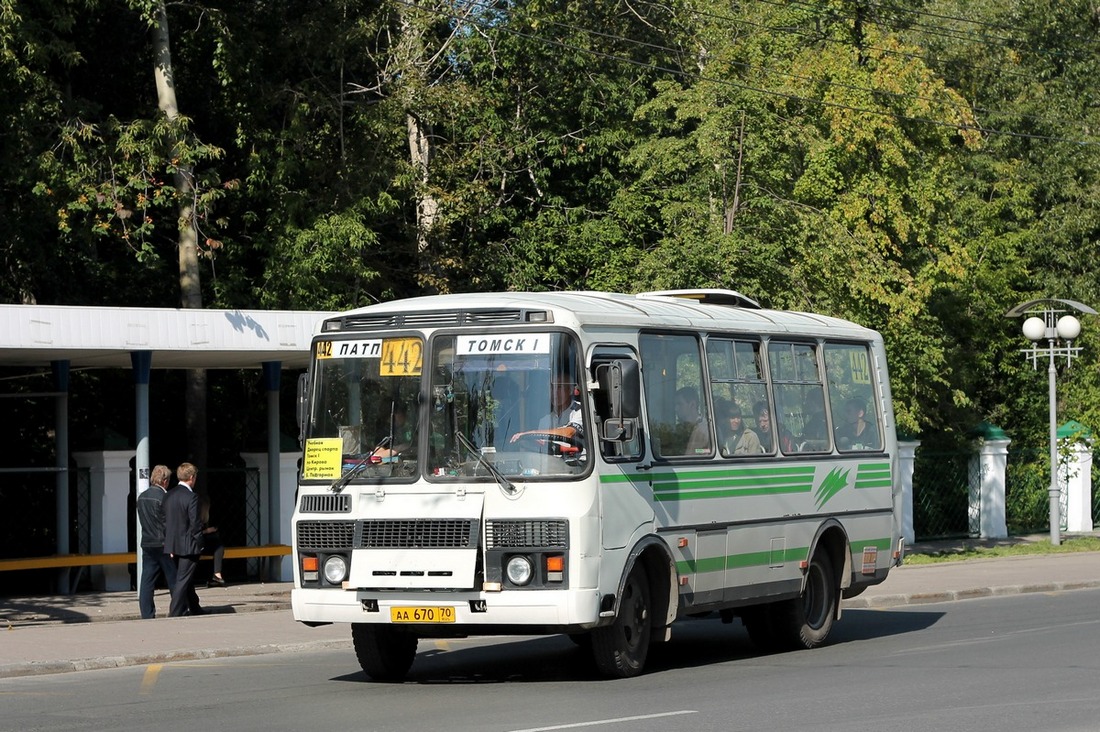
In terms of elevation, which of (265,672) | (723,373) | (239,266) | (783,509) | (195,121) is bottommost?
(265,672)

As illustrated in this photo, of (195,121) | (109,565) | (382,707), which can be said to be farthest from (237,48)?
(382,707)

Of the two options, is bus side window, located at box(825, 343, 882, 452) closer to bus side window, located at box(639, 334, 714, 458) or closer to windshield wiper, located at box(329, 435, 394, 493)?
bus side window, located at box(639, 334, 714, 458)

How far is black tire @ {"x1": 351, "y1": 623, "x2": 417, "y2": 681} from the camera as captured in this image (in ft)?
43.0

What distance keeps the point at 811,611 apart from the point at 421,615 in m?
5.17

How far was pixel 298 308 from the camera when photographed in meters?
26.7

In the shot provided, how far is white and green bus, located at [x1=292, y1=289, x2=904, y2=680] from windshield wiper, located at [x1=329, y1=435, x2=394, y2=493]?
2cm

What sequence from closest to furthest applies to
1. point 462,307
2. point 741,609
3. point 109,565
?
point 462,307
point 741,609
point 109,565

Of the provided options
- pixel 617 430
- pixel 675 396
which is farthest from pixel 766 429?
pixel 617 430

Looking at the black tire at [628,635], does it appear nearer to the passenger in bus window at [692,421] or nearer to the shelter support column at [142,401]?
the passenger in bus window at [692,421]

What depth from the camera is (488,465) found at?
39.8 feet

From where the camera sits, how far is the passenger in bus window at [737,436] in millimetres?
14369

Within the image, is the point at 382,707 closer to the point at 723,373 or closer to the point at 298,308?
the point at 723,373

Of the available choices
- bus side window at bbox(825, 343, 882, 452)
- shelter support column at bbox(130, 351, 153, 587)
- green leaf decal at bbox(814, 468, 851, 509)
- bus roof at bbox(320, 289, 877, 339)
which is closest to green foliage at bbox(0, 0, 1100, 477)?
shelter support column at bbox(130, 351, 153, 587)

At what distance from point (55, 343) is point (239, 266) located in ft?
30.1
